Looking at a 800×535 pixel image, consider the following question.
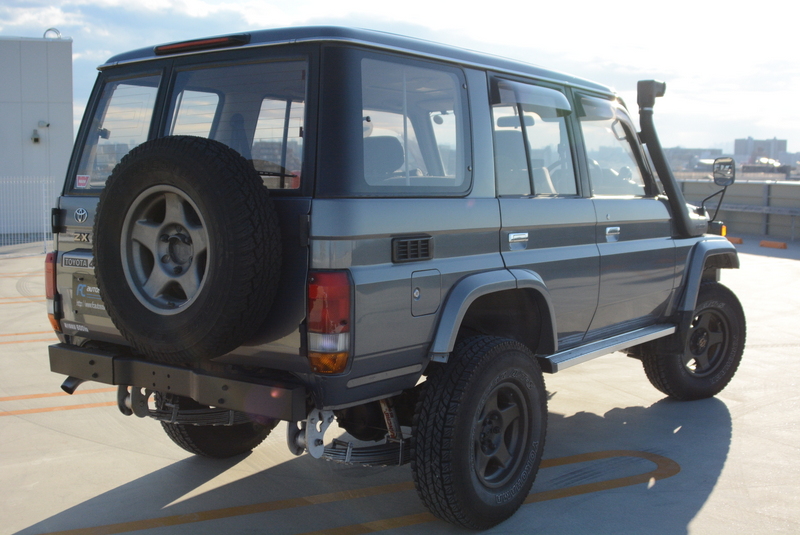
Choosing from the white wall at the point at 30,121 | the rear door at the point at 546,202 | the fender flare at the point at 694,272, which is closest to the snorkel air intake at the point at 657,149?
the fender flare at the point at 694,272

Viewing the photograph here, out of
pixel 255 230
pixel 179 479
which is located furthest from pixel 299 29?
pixel 179 479

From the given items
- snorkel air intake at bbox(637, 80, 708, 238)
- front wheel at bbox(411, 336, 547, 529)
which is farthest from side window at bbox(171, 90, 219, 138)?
snorkel air intake at bbox(637, 80, 708, 238)

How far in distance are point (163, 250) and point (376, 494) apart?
184cm

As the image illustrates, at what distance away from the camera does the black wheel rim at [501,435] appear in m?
3.68

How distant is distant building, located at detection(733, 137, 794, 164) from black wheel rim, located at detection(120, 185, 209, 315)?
122m

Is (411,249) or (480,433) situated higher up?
(411,249)

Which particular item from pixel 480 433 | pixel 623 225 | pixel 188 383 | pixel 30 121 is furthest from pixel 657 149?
pixel 30 121

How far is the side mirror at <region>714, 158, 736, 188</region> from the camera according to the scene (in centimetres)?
535

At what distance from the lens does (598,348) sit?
4551 mm

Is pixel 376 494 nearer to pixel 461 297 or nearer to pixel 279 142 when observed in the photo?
pixel 461 297

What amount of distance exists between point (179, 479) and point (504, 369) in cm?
206

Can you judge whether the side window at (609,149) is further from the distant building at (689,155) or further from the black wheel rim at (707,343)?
the distant building at (689,155)

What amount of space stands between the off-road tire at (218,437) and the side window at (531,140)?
2009 mm

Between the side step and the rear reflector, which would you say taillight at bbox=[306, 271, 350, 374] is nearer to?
the side step
